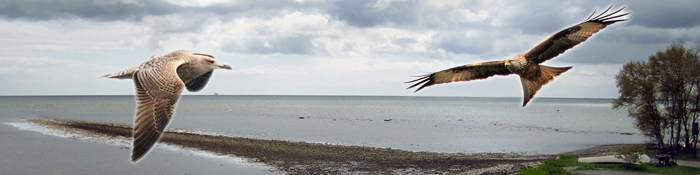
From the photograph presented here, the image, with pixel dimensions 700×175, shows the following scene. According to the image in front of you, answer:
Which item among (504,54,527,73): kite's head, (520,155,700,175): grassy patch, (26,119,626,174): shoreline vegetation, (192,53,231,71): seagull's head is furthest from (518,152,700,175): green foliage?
(192,53,231,71): seagull's head

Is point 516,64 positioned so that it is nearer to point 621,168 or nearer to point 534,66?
point 534,66

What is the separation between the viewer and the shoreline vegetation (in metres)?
20.4

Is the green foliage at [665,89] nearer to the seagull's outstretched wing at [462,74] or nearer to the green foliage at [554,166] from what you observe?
the green foliage at [554,166]

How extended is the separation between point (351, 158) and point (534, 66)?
21.1m

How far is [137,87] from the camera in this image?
8.07 ft

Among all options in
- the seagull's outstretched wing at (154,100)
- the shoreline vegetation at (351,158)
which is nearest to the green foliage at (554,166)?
the shoreline vegetation at (351,158)

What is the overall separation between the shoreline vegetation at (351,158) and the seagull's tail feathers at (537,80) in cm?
1413

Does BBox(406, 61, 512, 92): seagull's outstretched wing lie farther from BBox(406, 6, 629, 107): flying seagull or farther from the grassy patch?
the grassy patch

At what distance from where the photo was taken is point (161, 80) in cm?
257

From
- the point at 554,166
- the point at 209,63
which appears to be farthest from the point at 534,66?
the point at 554,166

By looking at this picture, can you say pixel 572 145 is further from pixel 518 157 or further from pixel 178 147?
pixel 178 147

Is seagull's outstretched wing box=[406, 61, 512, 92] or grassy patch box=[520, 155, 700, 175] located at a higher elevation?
seagull's outstretched wing box=[406, 61, 512, 92]

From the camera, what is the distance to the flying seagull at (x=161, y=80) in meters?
2.36

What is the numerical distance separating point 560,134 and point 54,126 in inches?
1877
